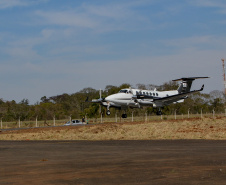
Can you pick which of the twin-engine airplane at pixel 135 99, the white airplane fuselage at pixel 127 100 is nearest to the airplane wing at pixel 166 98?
the twin-engine airplane at pixel 135 99

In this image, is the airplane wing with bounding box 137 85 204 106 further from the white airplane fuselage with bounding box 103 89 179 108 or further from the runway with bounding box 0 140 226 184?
the runway with bounding box 0 140 226 184

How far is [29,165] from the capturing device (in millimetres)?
12781

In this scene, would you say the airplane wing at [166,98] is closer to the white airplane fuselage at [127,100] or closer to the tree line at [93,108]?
the white airplane fuselage at [127,100]

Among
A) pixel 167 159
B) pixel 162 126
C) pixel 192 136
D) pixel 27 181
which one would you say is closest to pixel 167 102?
pixel 162 126

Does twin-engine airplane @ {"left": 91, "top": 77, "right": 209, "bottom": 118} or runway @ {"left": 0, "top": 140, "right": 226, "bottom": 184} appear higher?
twin-engine airplane @ {"left": 91, "top": 77, "right": 209, "bottom": 118}

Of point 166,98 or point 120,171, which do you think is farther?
point 166,98

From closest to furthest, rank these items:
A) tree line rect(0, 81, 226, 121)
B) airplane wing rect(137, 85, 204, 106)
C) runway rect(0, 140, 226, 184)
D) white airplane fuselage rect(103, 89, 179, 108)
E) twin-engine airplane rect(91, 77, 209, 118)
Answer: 1. runway rect(0, 140, 226, 184)
2. white airplane fuselage rect(103, 89, 179, 108)
3. twin-engine airplane rect(91, 77, 209, 118)
4. airplane wing rect(137, 85, 204, 106)
5. tree line rect(0, 81, 226, 121)

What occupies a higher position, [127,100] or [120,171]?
[127,100]

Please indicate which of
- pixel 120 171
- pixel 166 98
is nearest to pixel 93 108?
pixel 166 98

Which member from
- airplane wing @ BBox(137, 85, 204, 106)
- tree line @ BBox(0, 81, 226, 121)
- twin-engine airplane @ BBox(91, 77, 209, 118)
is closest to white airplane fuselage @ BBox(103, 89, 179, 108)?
twin-engine airplane @ BBox(91, 77, 209, 118)

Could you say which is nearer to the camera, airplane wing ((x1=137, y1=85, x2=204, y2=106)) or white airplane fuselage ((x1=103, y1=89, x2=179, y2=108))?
white airplane fuselage ((x1=103, y1=89, x2=179, y2=108))

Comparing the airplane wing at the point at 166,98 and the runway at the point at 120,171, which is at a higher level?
the airplane wing at the point at 166,98

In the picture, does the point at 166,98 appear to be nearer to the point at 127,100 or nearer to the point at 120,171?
the point at 127,100

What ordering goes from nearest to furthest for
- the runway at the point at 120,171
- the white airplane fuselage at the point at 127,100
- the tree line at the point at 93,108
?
the runway at the point at 120,171 → the white airplane fuselage at the point at 127,100 → the tree line at the point at 93,108
